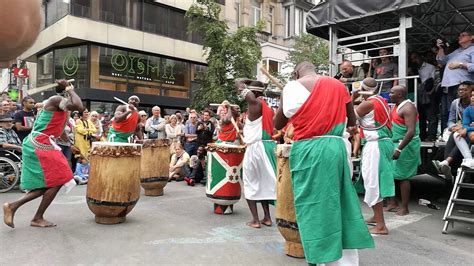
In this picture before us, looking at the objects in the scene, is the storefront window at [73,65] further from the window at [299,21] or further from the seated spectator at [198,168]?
the window at [299,21]

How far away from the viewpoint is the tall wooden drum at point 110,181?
5195mm

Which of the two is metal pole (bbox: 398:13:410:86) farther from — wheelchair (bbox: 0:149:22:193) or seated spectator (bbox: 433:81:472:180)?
wheelchair (bbox: 0:149:22:193)

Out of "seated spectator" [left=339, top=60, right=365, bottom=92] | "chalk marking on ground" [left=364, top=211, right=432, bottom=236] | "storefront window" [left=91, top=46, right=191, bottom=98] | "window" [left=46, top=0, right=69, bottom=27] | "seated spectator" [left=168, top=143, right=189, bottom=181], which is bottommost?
"chalk marking on ground" [left=364, top=211, right=432, bottom=236]

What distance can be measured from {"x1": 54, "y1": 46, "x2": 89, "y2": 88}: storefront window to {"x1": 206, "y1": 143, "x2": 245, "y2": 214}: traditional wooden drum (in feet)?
47.0

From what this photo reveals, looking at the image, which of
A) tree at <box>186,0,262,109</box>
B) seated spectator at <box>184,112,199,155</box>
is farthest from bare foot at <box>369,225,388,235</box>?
tree at <box>186,0,262,109</box>

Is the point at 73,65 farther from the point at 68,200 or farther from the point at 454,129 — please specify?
the point at 454,129

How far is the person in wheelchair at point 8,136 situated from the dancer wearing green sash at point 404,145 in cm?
711

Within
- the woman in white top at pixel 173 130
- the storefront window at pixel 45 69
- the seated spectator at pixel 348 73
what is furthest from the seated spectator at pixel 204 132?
the storefront window at pixel 45 69

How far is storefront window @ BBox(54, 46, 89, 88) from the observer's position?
18.8 m

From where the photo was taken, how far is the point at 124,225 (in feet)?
17.5

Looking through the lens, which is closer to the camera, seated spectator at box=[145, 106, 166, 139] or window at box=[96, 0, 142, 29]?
seated spectator at box=[145, 106, 166, 139]

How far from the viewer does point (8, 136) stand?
8359 mm

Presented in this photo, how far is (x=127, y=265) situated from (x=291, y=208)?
163 centimetres

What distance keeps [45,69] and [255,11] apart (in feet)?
42.1
